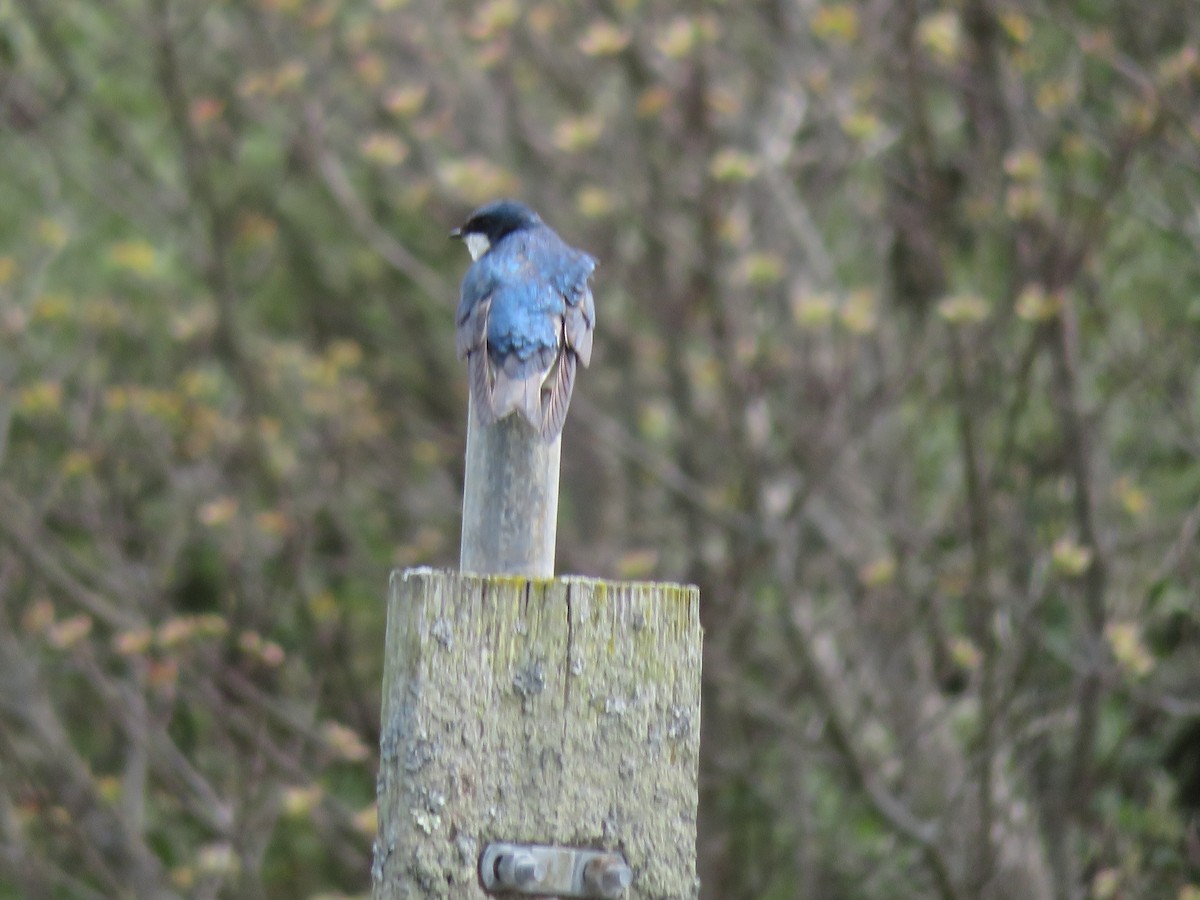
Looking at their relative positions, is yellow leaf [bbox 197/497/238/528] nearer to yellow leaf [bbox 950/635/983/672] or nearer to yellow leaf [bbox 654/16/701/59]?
yellow leaf [bbox 654/16/701/59]

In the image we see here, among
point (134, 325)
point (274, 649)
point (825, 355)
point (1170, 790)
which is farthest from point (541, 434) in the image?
point (134, 325)

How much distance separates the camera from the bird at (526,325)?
261 cm

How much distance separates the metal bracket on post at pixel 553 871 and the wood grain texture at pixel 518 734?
0.06 ft

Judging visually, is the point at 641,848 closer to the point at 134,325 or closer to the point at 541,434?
the point at 541,434

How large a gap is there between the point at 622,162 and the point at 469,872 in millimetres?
4881

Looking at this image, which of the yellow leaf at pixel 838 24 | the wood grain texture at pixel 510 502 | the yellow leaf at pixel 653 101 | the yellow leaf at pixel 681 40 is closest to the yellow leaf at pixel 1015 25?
the yellow leaf at pixel 838 24

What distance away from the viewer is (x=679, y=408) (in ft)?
19.6

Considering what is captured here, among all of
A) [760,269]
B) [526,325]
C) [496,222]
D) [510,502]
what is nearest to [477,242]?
[496,222]

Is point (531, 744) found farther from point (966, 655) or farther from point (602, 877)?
point (966, 655)

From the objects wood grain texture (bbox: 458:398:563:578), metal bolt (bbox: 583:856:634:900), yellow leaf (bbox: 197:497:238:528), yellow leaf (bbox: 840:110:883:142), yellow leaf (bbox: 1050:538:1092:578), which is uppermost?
yellow leaf (bbox: 840:110:883:142)

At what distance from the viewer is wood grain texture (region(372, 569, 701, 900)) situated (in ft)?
6.79

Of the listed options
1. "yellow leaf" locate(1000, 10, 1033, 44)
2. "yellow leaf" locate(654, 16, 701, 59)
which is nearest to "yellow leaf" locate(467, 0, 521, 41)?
"yellow leaf" locate(654, 16, 701, 59)

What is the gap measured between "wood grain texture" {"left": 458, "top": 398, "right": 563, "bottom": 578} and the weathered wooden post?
197mm

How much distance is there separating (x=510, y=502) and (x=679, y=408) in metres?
3.62
